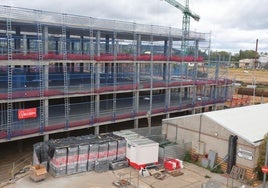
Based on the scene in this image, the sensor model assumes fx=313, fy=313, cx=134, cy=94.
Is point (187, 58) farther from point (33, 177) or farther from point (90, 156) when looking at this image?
point (33, 177)

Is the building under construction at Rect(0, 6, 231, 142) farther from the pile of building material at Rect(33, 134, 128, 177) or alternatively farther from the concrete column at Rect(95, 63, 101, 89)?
the pile of building material at Rect(33, 134, 128, 177)

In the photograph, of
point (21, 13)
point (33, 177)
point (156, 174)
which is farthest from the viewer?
point (21, 13)

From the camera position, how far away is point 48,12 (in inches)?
1009

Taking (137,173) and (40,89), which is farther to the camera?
(40,89)

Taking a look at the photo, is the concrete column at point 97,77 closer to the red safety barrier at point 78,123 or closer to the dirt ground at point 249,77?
the red safety barrier at point 78,123

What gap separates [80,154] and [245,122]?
44.5 ft

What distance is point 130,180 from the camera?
20.6 m

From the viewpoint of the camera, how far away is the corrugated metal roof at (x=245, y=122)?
2292 cm

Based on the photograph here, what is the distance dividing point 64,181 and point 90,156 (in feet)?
8.81

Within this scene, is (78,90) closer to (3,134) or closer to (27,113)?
(27,113)

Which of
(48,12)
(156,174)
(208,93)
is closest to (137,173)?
(156,174)

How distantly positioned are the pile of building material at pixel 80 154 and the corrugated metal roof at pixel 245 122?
7.72 meters

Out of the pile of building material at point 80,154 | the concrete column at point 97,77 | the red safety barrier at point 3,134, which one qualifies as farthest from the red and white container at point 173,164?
the red safety barrier at point 3,134

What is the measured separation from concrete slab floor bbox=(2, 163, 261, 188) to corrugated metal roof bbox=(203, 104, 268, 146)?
3559 millimetres
